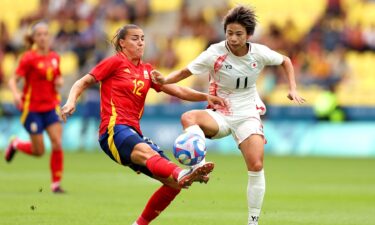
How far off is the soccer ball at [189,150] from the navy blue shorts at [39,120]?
259 inches

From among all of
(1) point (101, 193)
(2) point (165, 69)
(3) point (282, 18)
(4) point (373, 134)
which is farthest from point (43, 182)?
(3) point (282, 18)

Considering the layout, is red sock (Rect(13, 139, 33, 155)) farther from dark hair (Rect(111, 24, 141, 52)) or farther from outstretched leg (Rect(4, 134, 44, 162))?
dark hair (Rect(111, 24, 141, 52))

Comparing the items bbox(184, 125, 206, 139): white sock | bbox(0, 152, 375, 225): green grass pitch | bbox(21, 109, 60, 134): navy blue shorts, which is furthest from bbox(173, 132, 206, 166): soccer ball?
bbox(21, 109, 60, 134): navy blue shorts

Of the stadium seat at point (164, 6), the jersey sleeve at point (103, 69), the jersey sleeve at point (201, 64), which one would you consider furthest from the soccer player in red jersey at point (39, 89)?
the stadium seat at point (164, 6)

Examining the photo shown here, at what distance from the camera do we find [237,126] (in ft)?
35.2

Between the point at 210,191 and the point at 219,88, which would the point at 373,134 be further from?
the point at 219,88

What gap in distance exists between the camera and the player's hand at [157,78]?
10.3 m

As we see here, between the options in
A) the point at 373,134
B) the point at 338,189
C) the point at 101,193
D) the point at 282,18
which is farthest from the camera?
the point at 282,18

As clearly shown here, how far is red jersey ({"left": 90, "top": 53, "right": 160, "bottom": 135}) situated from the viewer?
1009cm

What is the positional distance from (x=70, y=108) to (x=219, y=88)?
2104 mm

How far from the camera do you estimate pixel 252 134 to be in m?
10.5

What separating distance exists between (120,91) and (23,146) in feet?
22.5

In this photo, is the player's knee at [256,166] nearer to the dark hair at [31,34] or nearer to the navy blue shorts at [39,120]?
the navy blue shorts at [39,120]

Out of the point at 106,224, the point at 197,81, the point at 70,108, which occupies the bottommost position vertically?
the point at 106,224
